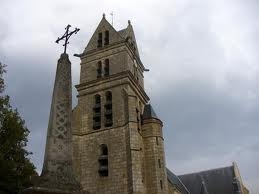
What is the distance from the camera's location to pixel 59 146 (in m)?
5.45

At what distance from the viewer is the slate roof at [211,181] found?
27.5 metres

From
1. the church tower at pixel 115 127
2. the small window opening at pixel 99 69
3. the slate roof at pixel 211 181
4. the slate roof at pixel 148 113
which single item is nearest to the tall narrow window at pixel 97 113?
the church tower at pixel 115 127

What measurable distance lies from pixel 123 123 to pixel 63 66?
603 inches

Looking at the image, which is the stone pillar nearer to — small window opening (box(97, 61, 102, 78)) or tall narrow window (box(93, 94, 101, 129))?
tall narrow window (box(93, 94, 101, 129))

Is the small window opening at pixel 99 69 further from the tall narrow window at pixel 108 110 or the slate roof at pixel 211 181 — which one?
the slate roof at pixel 211 181

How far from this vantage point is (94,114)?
76.4ft

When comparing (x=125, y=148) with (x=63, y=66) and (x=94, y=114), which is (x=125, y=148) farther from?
(x=63, y=66)

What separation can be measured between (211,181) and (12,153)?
19.1 metres

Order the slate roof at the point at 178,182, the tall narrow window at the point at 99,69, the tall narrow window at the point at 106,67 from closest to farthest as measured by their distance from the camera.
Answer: the tall narrow window at the point at 106,67
the tall narrow window at the point at 99,69
the slate roof at the point at 178,182

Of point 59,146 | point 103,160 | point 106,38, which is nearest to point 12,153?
point 103,160

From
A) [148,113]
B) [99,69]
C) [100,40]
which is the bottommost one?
[148,113]

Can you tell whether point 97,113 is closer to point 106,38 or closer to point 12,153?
point 106,38

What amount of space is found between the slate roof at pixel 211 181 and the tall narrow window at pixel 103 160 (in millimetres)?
10291

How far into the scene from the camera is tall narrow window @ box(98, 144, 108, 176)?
819 inches
